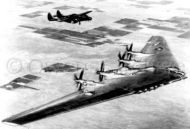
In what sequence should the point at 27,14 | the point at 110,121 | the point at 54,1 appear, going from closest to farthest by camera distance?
1. the point at 110,121
2. the point at 27,14
3. the point at 54,1

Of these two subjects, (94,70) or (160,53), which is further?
(160,53)

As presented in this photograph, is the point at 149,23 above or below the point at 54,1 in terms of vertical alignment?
below

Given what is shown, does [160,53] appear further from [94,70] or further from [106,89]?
[106,89]

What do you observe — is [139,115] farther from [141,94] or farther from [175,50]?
[175,50]

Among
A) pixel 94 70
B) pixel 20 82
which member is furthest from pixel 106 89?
pixel 20 82

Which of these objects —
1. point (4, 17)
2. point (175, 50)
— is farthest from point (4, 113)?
point (4, 17)

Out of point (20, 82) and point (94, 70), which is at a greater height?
point (94, 70)

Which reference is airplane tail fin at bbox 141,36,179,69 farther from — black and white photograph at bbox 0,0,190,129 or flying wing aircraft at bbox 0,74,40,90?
flying wing aircraft at bbox 0,74,40,90

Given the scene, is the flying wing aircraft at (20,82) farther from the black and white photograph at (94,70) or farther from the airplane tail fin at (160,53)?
the airplane tail fin at (160,53)
